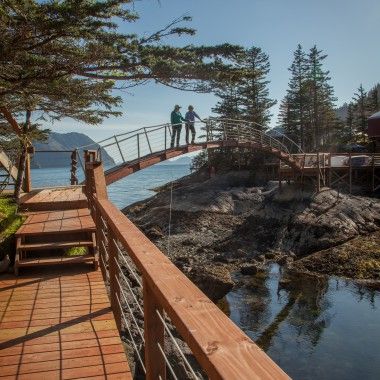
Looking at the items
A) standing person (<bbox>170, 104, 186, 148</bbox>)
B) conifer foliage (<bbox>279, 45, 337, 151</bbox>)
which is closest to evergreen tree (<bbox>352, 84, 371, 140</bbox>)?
conifer foliage (<bbox>279, 45, 337, 151</bbox>)

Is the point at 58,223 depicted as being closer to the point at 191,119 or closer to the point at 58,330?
the point at 58,330

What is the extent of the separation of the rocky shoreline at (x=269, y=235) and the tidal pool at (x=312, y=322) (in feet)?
3.19

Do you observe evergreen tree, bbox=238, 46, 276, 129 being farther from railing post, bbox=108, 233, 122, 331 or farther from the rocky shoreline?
railing post, bbox=108, 233, 122, 331

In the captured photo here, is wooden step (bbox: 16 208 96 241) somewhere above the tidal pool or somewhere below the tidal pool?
above

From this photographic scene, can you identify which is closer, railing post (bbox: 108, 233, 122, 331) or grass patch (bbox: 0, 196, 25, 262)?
railing post (bbox: 108, 233, 122, 331)

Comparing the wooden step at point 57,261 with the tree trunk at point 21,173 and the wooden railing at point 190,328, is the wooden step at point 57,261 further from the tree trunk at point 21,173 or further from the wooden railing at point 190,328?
the tree trunk at point 21,173

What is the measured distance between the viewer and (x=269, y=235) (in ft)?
70.7

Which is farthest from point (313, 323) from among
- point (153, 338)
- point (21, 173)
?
Answer: point (153, 338)

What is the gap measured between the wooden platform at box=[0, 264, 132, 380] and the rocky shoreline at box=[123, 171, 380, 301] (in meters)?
8.49

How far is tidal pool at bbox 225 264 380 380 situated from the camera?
10086mm

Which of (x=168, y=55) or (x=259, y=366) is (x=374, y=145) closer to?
(x=168, y=55)

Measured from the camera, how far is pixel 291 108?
5238 centimetres

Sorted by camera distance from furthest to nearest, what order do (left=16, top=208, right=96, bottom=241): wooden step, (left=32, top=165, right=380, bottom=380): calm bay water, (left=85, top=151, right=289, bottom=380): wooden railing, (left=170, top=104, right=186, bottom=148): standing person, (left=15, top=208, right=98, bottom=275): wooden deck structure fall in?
(left=170, top=104, right=186, bottom=148): standing person → (left=32, top=165, right=380, bottom=380): calm bay water → (left=16, top=208, right=96, bottom=241): wooden step → (left=15, top=208, right=98, bottom=275): wooden deck structure → (left=85, top=151, right=289, bottom=380): wooden railing

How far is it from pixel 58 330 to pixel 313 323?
33.9ft
